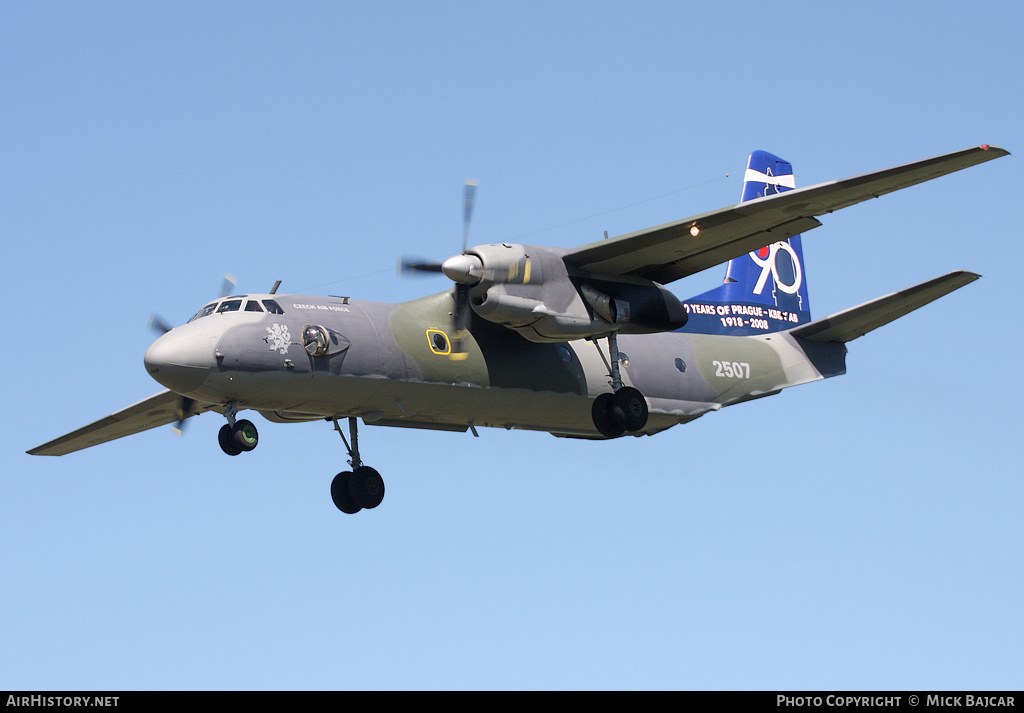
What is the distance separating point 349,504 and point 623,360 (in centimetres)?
521

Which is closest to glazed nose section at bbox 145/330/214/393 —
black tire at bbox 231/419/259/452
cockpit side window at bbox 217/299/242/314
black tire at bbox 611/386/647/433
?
cockpit side window at bbox 217/299/242/314

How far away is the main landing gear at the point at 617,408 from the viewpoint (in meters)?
20.2

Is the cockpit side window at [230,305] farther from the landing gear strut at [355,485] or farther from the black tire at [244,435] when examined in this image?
the landing gear strut at [355,485]

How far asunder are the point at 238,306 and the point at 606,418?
20.0 ft

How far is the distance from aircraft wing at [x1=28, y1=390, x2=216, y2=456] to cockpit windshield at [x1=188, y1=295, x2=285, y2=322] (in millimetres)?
4204

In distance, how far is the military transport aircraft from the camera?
17797mm

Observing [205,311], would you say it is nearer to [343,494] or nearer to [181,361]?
[181,361]

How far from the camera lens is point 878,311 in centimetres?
2217

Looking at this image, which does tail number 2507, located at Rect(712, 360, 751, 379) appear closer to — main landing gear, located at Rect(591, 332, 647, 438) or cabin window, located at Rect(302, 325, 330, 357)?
main landing gear, located at Rect(591, 332, 647, 438)

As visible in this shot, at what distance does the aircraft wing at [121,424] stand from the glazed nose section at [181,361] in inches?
183

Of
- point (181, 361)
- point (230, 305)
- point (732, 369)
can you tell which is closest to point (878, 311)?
point (732, 369)

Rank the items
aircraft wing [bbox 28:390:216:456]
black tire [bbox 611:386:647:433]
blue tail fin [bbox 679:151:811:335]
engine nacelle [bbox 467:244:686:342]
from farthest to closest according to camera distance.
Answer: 1. blue tail fin [bbox 679:151:811:335]
2. aircraft wing [bbox 28:390:216:456]
3. black tire [bbox 611:386:647:433]
4. engine nacelle [bbox 467:244:686:342]

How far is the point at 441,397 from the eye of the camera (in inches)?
762
